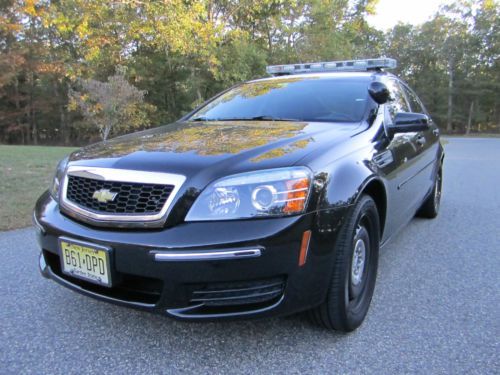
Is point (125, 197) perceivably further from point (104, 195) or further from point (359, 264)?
point (359, 264)

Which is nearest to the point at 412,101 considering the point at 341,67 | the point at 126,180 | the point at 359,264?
the point at 341,67

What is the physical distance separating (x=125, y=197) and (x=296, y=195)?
831 mm

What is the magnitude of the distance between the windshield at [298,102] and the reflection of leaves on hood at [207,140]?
27 cm

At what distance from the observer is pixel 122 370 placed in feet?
6.83

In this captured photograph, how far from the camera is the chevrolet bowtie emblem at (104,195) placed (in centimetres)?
212

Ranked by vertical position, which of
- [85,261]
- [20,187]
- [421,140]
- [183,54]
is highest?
[183,54]

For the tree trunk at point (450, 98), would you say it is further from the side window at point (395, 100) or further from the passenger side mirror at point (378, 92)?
the passenger side mirror at point (378, 92)

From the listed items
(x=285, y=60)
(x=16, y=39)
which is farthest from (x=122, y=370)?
(x=16, y=39)

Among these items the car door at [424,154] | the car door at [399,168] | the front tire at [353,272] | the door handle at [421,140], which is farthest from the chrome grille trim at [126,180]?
the door handle at [421,140]

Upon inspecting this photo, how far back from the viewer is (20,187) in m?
6.48

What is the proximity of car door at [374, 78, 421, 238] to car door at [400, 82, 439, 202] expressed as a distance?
0.08 metres

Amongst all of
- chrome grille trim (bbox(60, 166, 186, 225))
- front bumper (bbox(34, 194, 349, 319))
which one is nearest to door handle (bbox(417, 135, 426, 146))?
front bumper (bbox(34, 194, 349, 319))

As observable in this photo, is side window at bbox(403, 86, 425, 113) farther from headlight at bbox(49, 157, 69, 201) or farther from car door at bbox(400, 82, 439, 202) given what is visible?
headlight at bbox(49, 157, 69, 201)

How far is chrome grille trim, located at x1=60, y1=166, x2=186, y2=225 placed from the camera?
1997 mm
